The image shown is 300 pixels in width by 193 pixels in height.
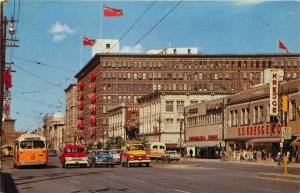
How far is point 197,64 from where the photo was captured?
481 feet

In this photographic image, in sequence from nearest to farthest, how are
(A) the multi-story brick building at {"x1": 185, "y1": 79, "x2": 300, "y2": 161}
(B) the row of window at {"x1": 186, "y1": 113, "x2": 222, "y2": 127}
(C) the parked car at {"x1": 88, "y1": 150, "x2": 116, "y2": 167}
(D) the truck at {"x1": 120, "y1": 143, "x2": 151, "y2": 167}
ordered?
(D) the truck at {"x1": 120, "y1": 143, "x2": 151, "y2": 167}
(C) the parked car at {"x1": 88, "y1": 150, "x2": 116, "y2": 167}
(A) the multi-story brick building at {"x1": 185, "y1": 79, "x2": 300, "y2": 161}
(B) the row of window at {"x1": 186, "y1": 113, "x2": 222, "y2": 127}

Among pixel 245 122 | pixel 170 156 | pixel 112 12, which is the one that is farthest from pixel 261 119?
pixel 112 12

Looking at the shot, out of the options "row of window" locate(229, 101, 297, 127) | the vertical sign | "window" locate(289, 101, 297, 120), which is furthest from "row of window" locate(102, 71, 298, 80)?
"window" locate(289, 101, 297, 120)

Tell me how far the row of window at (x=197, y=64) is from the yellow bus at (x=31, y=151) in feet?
329

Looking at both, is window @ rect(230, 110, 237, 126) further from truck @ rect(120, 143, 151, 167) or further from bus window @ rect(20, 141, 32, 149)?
bus window @ rect(20, 141, 32, 149)

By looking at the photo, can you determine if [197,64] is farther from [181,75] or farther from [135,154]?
[135,154]

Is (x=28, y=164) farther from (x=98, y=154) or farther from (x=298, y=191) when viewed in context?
(x=298, y=191)

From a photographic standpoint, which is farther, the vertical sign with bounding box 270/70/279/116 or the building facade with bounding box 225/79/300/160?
the vertical sign with bounding box 270/70/279/116

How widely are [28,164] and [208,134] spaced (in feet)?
160

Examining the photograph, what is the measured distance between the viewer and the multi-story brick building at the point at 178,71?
146 metres

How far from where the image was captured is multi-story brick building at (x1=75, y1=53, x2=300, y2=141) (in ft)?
478

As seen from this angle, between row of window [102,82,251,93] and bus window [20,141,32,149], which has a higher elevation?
row of window [102,82,251,93]

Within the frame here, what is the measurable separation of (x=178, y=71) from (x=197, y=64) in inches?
214

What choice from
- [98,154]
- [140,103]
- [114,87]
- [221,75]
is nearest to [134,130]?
[140,103]
